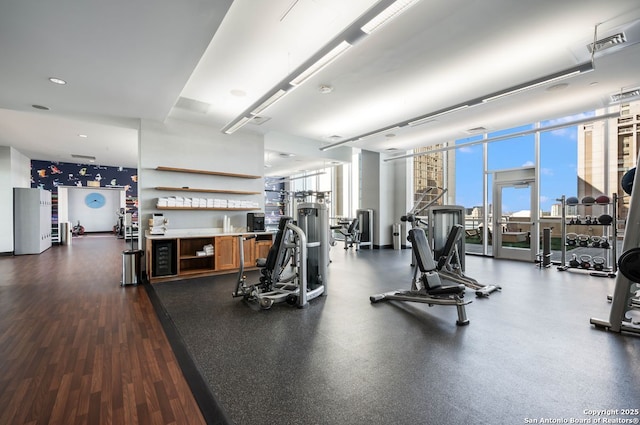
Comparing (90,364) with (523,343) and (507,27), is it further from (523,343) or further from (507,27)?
(507,27)

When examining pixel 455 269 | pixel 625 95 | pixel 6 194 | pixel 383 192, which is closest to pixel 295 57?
pixel 455 269

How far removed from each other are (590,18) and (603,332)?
328 centimetres

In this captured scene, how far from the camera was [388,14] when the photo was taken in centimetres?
254

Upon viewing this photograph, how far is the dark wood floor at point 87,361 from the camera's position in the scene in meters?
1.78

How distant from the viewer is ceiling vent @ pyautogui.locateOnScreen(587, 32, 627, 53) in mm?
3354

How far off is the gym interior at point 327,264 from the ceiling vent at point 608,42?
26 millimetres

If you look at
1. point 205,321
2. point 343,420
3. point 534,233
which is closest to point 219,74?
point 205,321

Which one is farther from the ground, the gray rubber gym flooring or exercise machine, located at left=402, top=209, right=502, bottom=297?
exercise machine, located at left=402, top=209, right=502, bottom=297

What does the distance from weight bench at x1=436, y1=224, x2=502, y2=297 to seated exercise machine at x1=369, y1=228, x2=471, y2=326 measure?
68cm

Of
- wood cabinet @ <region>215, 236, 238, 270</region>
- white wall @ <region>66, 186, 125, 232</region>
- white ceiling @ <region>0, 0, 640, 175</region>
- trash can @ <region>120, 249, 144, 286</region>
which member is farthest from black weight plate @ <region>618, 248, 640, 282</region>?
white wall @ <region>66, 186, 125, 232</region>

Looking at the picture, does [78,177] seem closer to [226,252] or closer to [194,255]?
[194,255]

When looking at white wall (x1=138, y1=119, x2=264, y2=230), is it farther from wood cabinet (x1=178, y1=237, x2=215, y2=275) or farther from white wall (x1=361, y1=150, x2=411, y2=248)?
white wall (x1=361, y1=150, x2=411, y2=248)

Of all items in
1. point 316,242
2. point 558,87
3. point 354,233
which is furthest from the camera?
point 354,233

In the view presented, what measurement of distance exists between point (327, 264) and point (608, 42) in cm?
458
